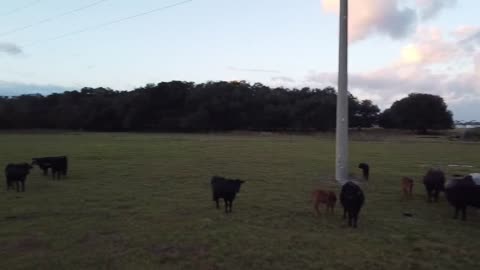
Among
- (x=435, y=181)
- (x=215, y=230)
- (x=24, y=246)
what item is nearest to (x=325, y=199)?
(x=215, y=230)

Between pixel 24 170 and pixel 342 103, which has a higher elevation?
pixel 342 103

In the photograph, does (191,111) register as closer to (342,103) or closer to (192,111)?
(192,111)

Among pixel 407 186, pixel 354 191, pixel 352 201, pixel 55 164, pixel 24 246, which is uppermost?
pixel 354 191

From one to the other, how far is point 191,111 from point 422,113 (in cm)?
5325

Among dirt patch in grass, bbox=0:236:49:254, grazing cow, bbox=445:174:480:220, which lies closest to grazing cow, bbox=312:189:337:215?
grazing cow, bbox=445:174:480:220

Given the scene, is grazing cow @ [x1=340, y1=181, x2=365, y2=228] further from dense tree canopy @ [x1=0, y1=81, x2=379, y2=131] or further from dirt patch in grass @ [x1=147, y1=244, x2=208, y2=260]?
dense tree canopy @ [x1=0, y1=81, x2=379, y2=131]

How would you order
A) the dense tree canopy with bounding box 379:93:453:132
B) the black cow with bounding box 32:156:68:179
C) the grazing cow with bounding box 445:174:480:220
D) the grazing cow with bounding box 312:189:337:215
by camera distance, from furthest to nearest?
1. the dense tree canopy with bounding box 379:93:453:132
2. the black cow with bounding box 32:156:68:179
3. the grazing cow with bounding box 312:189:337:215
4. the grazing cow with bounding box 445:174:480:220

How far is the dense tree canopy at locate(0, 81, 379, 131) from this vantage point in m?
114

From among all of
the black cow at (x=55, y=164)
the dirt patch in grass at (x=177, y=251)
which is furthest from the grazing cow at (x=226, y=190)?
the black cow at (x=55, y=164)

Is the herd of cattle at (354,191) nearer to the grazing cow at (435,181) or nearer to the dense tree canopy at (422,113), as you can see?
the grazing cow at (435,181)

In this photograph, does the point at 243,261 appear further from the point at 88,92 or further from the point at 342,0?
the point at 88,92

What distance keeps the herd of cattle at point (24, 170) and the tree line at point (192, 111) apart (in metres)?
89.8

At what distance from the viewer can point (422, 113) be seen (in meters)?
116

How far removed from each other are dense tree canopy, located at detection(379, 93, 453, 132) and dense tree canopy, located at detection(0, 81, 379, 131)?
662 centimetres
